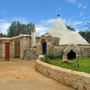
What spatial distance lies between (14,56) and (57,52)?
6.18 meters

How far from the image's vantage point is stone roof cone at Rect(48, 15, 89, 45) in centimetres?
1410

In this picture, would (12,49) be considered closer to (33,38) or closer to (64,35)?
(33,38)

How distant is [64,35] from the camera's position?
15.0m

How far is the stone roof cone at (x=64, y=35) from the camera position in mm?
14096

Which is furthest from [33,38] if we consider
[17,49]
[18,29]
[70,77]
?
[18,29]

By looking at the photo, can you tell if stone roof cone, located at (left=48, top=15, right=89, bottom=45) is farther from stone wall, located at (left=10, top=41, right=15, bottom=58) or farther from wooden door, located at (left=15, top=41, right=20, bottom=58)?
stone wall, located at (left=10, top=41, right=15, bottom=58)

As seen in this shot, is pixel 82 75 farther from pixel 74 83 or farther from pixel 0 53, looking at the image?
pixel 0 53

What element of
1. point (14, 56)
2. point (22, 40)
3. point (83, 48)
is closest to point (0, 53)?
point (14, 56)

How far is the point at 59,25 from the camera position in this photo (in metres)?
16.3

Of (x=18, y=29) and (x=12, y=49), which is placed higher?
(x=18, y=29)

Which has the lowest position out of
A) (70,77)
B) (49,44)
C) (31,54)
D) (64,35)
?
(70,77)

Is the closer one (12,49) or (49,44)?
(49,44)

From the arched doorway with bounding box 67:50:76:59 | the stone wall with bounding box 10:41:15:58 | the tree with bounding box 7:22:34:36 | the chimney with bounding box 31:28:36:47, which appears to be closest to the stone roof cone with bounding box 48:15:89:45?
the arched doorway with bounding box 67:50:76:59

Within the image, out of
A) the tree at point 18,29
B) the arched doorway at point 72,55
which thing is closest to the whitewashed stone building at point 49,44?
the arched doorway at point 72,55
